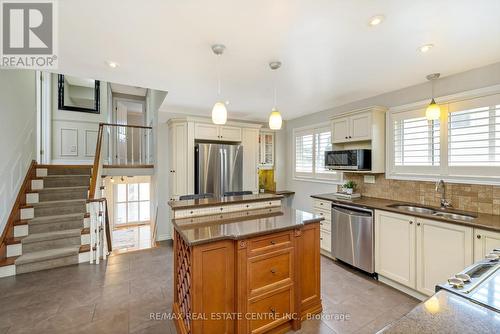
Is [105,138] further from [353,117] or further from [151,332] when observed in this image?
[353,117]

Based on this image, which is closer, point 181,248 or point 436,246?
point 181,248

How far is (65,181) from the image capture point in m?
4.30

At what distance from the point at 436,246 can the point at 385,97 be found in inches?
84.7

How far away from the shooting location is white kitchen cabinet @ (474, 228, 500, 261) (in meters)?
1.92

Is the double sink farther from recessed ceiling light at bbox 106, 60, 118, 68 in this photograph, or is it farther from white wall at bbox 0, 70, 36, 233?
white wall at bbox 0, 70, 36, 233

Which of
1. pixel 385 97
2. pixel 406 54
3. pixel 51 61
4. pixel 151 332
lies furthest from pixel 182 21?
pixel 385 97

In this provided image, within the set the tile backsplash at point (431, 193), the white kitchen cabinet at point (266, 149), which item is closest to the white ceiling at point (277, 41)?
the tile backsplash at point (431, 193)

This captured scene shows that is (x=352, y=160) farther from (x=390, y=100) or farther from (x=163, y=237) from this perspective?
(x=163, y=237)

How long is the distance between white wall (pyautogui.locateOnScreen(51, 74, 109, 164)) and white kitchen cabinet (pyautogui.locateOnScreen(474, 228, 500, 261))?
7076 mm

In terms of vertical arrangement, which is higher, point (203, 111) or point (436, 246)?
point (203, 111)

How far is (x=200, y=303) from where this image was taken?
166cm

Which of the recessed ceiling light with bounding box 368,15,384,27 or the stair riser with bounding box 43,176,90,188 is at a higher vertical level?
the recessed ceiling light with bounding box 368,15,384,27

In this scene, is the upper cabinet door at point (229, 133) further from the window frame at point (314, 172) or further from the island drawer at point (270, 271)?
the island drawer at point (270, 271)

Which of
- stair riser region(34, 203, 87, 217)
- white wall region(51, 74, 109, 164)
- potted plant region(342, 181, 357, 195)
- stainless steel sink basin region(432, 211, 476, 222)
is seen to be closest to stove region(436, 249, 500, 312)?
stainless steel sink basin region(432, 211, 476, 222)
